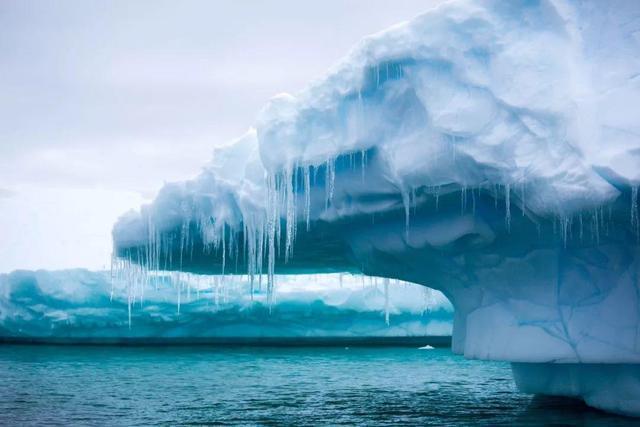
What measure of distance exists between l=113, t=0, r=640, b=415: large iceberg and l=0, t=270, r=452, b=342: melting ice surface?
17.6 meters

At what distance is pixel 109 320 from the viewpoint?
103ft

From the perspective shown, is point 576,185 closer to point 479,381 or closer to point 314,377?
point 479,381

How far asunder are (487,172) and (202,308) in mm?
24095

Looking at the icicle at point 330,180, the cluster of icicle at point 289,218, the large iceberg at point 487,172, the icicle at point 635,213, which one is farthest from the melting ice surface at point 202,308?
the icicle at point 635,213

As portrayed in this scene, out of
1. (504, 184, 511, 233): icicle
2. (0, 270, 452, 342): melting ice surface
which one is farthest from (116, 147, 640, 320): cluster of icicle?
(0, 270, 452, 342): melting ice surface

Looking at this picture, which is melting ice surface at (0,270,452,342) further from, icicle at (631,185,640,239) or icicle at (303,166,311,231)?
icicle at (631,185,640,239)

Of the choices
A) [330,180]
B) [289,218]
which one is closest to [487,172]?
[330,180]

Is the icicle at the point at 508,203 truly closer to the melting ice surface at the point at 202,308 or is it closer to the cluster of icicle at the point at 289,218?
the cluster of icicle at the point at 289,218

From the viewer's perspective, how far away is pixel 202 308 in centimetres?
3097

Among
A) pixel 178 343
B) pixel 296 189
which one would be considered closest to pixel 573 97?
pixel 296 189

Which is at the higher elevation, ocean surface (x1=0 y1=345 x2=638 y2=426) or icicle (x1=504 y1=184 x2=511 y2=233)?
icicle (x1=504 y1=184 x2=511 y2=233)

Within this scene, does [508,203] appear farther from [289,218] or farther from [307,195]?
[289,218]

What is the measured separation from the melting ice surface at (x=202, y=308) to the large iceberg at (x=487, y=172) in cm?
1764

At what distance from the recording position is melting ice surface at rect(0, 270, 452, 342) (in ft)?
96.0
